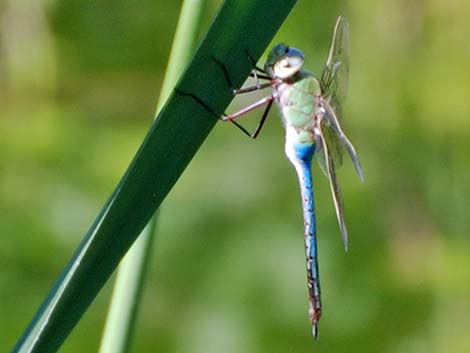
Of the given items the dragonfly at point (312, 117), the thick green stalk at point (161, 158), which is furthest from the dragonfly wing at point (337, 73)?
the thick green stalk at point (161, 158)

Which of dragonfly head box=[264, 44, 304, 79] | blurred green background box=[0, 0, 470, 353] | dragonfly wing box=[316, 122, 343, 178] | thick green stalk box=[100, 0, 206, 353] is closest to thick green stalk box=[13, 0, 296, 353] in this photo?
thick green stalk box=[100, 0, 206, 353]

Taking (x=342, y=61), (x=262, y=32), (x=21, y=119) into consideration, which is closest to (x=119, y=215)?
(x=262, y=32)

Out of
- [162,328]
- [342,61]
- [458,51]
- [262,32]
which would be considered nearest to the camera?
[262,32]

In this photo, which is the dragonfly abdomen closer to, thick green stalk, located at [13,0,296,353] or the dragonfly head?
the dragonfly head

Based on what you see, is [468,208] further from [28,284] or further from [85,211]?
[28,284]

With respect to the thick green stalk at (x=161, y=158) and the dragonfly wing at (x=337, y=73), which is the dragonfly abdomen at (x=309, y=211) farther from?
the thick green stalk at (x=161, y=158)

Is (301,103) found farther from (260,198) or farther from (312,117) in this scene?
(260,198)
